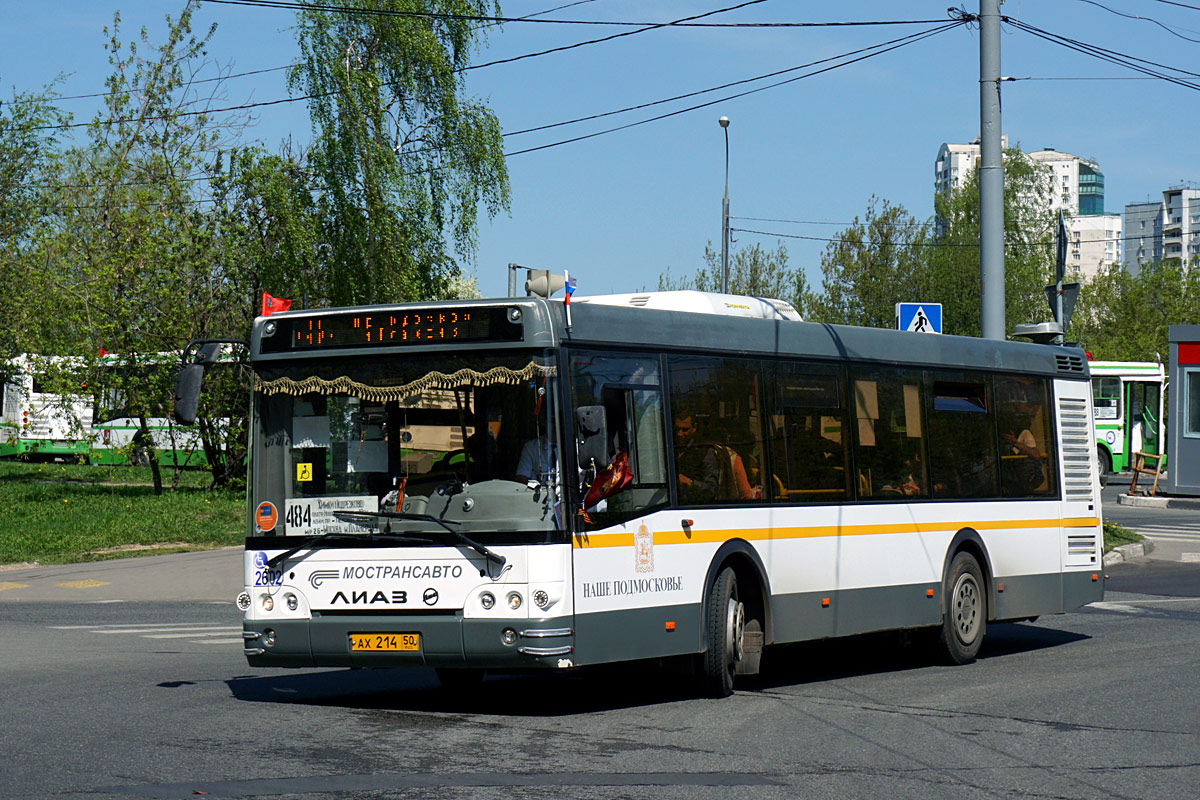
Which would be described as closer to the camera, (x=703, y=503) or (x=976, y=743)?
(x=976, y=743)

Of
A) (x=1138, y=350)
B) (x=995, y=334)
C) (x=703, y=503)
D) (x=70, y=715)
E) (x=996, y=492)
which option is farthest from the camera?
(x=1138, y=350)

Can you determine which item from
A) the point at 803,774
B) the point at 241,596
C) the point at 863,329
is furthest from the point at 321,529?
the point at 863,329

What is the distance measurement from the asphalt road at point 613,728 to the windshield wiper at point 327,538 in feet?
3.20

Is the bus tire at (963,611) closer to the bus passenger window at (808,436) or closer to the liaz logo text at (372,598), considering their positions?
the bus passenger window at (808,436)

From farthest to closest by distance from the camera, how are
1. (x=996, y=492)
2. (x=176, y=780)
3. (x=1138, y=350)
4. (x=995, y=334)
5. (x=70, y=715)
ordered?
(x=1138, y=350) → (x=995, y=334) → (x=996, y=492) → (x=70, y=715) → (x=176, y=780)

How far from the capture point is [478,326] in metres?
9.52

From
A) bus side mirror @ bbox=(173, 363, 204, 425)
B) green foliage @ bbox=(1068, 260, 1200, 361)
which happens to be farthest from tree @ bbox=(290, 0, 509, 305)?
green foliage @ bbox=(1068, 260, 1200, 361)

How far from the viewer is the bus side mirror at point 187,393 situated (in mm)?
9633

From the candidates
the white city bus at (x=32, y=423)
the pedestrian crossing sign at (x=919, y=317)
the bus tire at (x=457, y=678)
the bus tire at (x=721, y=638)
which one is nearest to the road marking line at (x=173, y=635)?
the bus tire at (x=457, y=678)

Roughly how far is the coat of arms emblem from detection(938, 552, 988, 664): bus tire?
3867 millimetres

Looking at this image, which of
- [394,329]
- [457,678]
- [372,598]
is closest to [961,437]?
[457,678]

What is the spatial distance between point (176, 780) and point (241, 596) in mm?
2672

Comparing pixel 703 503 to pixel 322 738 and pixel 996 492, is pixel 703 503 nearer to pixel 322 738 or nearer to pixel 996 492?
pixel 322 738

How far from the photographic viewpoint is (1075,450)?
14.6m
